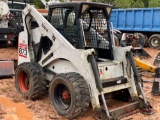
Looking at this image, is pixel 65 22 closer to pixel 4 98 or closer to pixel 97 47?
pixel 97 47

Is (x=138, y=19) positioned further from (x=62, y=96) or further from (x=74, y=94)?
(x=74, y=94)

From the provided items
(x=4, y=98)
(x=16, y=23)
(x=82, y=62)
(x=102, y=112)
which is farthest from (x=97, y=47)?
(x=16, y=23)

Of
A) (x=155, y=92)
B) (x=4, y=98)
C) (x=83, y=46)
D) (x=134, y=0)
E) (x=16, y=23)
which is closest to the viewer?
(x=83, y=46)

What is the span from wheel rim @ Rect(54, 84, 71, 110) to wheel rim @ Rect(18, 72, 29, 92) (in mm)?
1146

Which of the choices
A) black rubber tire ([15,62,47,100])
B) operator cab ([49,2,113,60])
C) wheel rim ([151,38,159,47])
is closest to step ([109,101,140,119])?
operator cab ([49,2,113,60])

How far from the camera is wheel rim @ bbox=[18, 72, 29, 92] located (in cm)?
606

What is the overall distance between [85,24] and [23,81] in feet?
6.39

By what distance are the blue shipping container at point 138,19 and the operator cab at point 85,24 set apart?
1081cm

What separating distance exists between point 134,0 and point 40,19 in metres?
26.4

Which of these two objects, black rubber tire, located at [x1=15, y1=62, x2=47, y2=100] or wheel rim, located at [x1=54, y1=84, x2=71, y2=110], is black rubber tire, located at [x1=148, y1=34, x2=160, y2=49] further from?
wheel rim, located at [x1=54, y1=84, x2=71, y2=110]

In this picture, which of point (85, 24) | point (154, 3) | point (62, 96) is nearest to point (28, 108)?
point (62, 96)

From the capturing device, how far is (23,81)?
6.18 meters

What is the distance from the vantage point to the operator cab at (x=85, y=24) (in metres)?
5.12

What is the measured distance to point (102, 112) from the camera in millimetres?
4578
